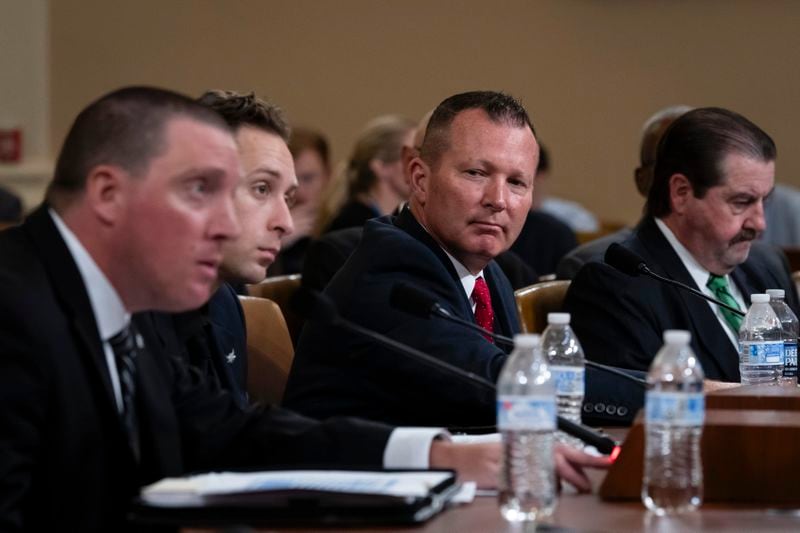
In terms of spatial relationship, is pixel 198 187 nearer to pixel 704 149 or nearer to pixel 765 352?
pixel 765 352

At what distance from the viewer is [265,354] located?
3.26m

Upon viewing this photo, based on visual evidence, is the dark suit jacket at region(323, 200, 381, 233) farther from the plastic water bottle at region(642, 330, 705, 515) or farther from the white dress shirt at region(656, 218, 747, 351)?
the plastic water bottle at region(642, 330, 705, 515)

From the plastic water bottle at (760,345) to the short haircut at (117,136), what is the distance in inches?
67.8

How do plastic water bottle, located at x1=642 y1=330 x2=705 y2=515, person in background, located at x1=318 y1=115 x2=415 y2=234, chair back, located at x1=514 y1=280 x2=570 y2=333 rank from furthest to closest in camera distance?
1. person in background, located at x1=318 y1=115 x2=415 y2=234
2. chair back, located at x1=514 y1=280 x2=570 y2=333
3. plastic water bottle, located at x1=642 y1=330 x2=705 y2=515

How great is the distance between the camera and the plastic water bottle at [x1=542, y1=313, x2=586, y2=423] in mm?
2553

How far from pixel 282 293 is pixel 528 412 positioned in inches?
77.7

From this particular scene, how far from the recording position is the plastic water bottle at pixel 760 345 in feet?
10.8

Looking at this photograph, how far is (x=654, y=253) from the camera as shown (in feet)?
12.4

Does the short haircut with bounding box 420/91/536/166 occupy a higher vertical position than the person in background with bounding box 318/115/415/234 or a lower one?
higher

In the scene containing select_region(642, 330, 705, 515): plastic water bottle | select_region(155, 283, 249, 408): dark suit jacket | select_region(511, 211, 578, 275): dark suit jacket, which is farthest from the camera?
select_region(511, 211, 578, 275): dark suit jacket

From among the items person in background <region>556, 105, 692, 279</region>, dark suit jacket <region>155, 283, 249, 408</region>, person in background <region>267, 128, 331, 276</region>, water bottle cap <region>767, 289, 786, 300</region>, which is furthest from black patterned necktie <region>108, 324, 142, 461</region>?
person in background <region>267, 128, 331, 276</region>

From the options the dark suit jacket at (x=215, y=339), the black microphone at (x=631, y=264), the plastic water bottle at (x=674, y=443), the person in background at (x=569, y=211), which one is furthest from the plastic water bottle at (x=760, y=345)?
the person in background at (x=569, y=211)

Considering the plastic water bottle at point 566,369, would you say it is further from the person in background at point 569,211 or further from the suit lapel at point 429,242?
the person in background at point 569,211

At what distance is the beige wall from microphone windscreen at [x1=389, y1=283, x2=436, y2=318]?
6.59 m
